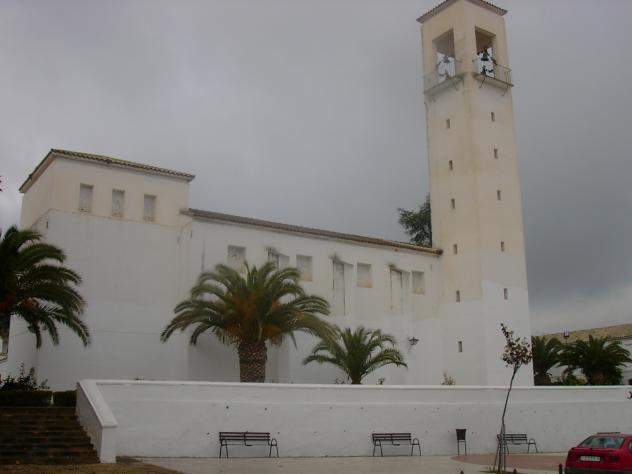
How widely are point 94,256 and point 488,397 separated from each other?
15.0 meters

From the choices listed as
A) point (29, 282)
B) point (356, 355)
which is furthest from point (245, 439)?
point (356, 355)

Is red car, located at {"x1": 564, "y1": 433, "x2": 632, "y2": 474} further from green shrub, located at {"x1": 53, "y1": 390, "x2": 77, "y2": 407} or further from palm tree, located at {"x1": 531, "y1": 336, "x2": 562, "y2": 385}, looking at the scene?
palm tree, located at {"x1": 531, "y1": 336, "x2": 562, "y2": 385}

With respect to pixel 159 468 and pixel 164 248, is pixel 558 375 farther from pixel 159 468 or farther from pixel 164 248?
pixel 159 468

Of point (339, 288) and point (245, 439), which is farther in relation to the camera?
point (339, 288)

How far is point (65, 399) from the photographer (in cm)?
2108

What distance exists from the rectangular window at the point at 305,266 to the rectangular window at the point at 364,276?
2713mm

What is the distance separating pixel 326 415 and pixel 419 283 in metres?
14.3

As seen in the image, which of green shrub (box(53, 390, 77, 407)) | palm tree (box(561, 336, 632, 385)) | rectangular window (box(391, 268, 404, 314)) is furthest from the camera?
palm tree (box(561, 336, 632, 385))

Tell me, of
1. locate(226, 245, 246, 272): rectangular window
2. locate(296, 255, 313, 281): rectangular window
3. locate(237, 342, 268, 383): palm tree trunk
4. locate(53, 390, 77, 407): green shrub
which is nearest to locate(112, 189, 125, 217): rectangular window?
locate(226, 245, 246, 272): rectangular window

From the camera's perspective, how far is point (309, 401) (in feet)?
68.7

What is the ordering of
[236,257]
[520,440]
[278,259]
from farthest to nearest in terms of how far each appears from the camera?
1. [278,259]
2. [236,257]
3. [520,440]

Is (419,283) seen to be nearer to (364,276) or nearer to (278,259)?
(364,276)

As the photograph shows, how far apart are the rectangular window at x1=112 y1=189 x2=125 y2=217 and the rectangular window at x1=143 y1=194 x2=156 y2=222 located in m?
0.89

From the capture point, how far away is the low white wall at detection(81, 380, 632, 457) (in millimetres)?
18531
